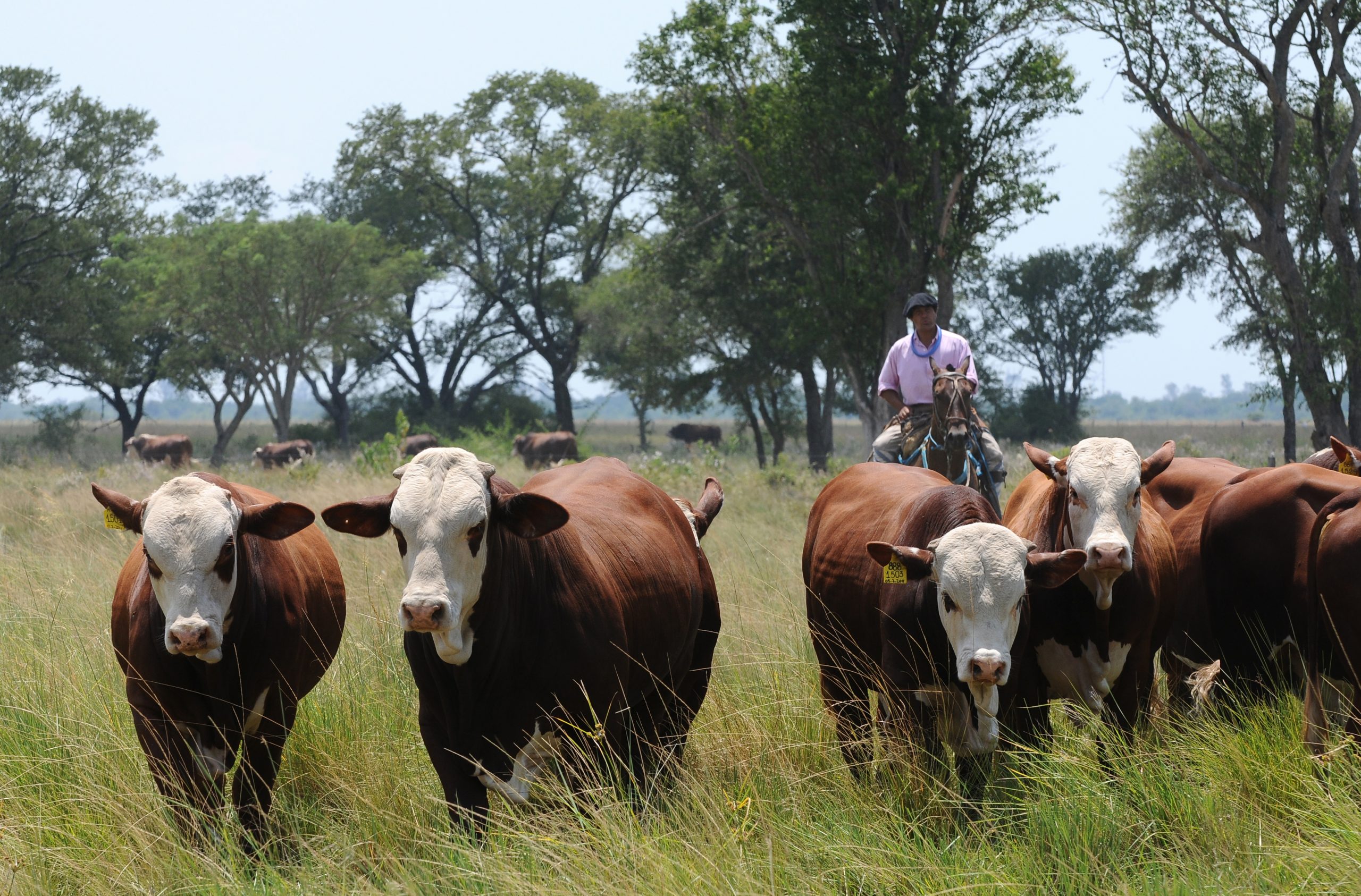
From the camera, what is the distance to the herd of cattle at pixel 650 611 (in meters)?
4.58

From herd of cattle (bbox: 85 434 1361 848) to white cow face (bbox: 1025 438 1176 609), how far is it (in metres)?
0.01

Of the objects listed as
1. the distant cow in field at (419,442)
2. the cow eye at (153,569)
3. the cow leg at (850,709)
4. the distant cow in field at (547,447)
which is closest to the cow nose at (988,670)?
the cow leg at (850,709)

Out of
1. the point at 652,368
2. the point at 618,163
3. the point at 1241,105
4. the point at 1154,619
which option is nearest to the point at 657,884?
the point at 1154,619

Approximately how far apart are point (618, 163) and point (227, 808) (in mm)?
38574

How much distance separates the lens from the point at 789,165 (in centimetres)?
2206

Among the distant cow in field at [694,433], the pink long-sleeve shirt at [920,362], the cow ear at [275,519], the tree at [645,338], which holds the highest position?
the tree at [645,338]

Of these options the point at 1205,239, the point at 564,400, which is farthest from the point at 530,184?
the point at 1205,239

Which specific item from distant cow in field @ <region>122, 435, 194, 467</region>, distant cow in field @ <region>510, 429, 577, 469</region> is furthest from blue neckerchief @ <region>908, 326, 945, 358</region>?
distant cow in field @ <region>122, 435, 194, 467</region>

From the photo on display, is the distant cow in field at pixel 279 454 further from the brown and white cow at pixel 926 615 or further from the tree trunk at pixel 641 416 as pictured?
the brown and white cow at pixel 926 615

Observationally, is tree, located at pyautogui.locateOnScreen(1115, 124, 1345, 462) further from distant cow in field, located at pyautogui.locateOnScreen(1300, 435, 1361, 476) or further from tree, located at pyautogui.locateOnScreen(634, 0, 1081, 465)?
distant cow in field, located at pyautogui.locateOnScreen(1300, 435, 1361, 476)

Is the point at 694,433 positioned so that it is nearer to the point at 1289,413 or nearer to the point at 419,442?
the point at 419,442

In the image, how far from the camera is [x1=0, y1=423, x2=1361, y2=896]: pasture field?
4102 mm

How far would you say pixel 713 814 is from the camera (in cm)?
479

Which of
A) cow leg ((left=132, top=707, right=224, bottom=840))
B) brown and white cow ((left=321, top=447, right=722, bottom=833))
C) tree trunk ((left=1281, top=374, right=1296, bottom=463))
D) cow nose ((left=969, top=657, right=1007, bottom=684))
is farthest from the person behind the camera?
tree trunk ((left=1281, top=374, right=1296, bottom=463))
